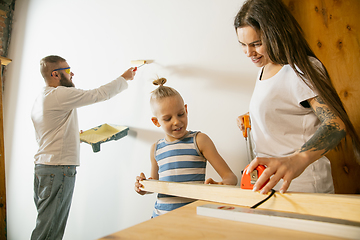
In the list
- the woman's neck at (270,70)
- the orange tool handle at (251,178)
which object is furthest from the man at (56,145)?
the orange tool handle at (251,178)

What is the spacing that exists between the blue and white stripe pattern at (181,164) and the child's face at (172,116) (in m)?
0.05

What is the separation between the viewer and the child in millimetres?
1228

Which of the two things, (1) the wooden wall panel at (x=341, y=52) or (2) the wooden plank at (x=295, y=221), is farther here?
(1) the wooden wall panel at (x=341, y=52)

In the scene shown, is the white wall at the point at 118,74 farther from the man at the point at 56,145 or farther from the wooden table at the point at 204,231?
the wooden table at the point at 204,231

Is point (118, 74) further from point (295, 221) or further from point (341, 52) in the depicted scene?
point (295, 221)

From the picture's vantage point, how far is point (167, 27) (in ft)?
6.52

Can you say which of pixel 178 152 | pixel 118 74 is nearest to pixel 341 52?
pixel 178 152

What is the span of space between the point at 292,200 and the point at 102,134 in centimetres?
174

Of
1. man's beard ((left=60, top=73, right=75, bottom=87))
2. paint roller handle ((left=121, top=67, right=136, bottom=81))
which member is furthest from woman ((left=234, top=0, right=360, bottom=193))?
man's beard ((left=60, top=73, right=75, bottom=87))

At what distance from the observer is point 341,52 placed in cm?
138

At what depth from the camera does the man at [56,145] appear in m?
1.82

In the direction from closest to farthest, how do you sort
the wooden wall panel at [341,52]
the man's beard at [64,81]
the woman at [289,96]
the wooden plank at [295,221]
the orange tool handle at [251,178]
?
1. the wooden plank at [295,221]
2. the orange tool handle at [251,178]
3. the woman at [289,96]
4. the wooden wall panel at [341,52]
5. the man's beard at [64,81]

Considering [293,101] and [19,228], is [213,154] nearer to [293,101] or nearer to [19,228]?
[293,101]

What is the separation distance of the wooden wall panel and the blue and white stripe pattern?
2.43 ft
